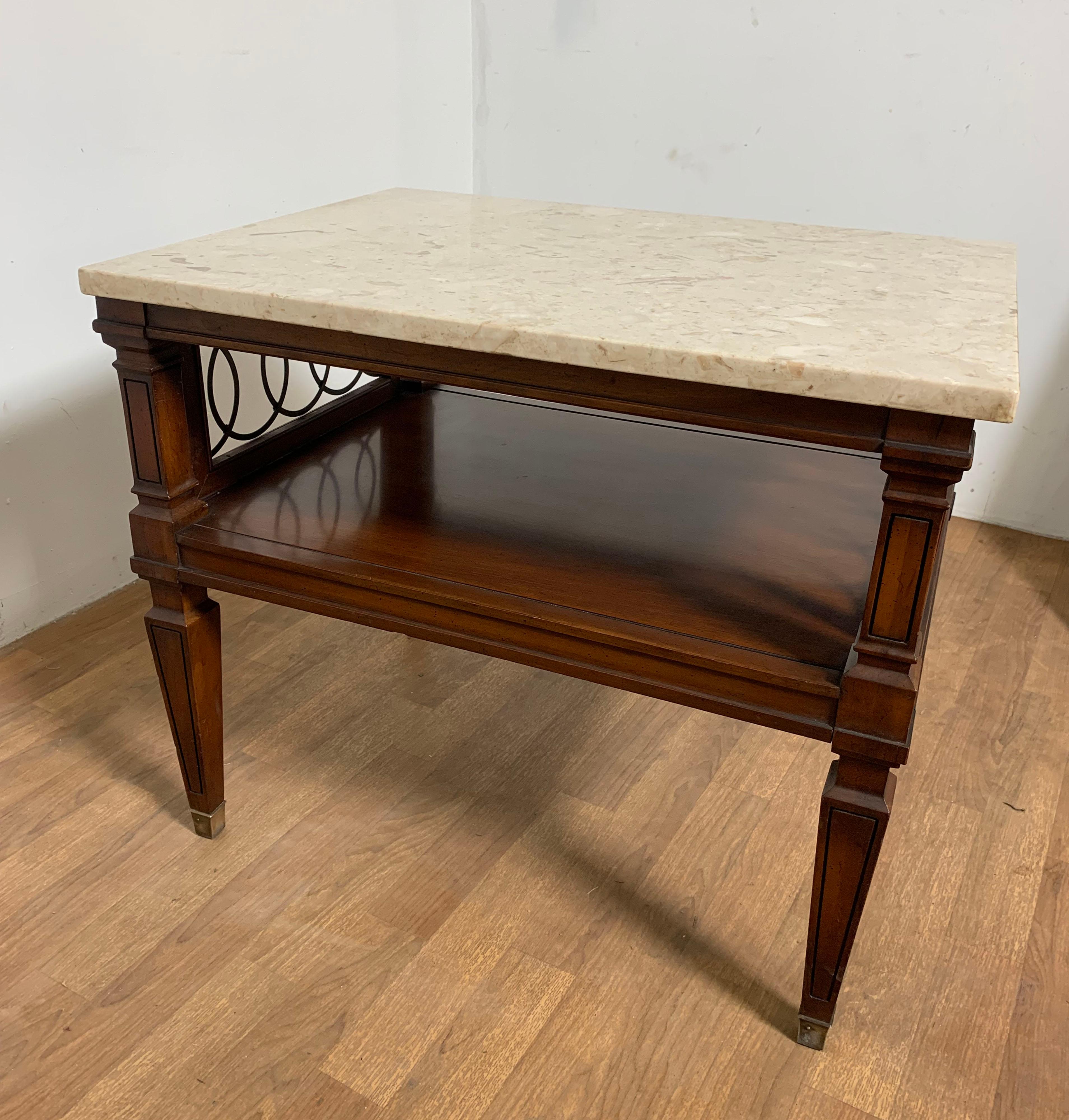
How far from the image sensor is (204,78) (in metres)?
2.12

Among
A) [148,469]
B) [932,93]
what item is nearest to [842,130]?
[932,93]

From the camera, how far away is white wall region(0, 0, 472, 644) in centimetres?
184

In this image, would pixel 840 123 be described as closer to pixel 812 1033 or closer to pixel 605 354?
pixel 605 354

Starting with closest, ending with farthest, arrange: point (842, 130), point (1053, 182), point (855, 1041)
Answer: point (855, 1041)
point (1053, 182)
point (842, 130)

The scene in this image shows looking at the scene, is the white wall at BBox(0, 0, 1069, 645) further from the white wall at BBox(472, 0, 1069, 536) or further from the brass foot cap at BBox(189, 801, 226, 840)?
the brass foot cap at BBox(189, 801, 226, 840)

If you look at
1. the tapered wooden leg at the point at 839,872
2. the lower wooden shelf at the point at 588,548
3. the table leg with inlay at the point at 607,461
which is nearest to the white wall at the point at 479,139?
the table leg with inlay at the point at 607,461

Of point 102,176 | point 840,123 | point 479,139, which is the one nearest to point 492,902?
point 102,176

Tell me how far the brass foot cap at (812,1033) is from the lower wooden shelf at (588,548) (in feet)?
1.26

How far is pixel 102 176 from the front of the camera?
1961mm

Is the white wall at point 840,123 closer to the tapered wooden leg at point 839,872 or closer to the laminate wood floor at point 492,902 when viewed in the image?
the laminate wood floor at point 492,902

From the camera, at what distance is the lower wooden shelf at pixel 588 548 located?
111 cm

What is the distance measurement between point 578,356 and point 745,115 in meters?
1.90

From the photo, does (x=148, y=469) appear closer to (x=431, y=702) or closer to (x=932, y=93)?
(x=431, y=702)

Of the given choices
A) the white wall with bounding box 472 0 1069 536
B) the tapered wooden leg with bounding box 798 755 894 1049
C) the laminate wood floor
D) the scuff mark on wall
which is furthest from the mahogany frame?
the scuff mark on wall
